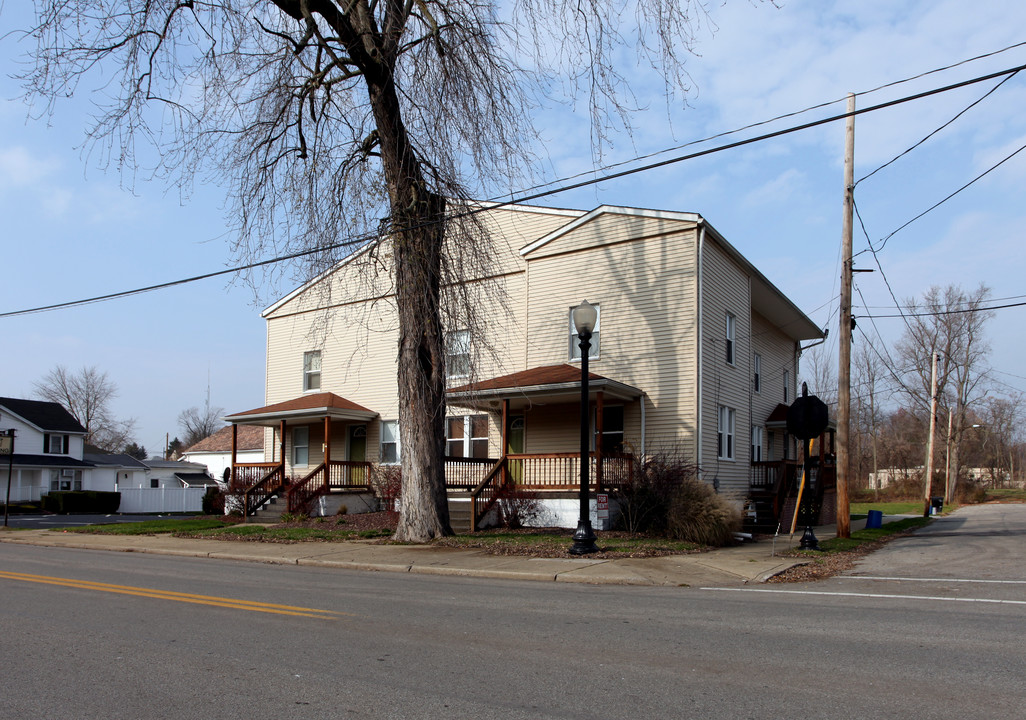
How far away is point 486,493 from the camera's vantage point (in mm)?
20188

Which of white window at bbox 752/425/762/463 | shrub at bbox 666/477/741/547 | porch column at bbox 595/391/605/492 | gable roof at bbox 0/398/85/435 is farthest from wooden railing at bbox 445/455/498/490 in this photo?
gable roof at bbox 0/398/85/435

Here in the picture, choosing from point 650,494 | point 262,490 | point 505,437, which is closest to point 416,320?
point 505,437

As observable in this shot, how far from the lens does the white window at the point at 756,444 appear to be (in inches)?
985

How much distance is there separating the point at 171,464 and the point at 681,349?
5173 cm

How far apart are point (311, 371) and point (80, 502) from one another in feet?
63.1

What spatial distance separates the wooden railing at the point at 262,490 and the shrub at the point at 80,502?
Result: 61.2ft

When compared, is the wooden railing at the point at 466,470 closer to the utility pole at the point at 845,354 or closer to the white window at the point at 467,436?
the white window at the point at 467,436

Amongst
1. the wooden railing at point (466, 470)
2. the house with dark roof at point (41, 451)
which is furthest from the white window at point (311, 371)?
the house with dark roof at point (41, 451)

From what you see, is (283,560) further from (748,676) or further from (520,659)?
(748,676)

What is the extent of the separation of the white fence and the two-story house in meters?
19.5

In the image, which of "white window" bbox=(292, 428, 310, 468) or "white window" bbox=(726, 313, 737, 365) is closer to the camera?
"white window" bbox=(726, 313, 737, 365)

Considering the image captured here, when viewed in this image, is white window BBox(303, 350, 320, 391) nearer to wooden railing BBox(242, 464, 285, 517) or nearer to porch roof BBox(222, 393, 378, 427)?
porch roof BBox(222, 393, 378, 427)

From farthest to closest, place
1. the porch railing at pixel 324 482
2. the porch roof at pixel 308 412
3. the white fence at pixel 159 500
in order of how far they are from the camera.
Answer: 1. the white fence at pixel 159 500
2. the porch roof at pixel 308 412
3. the porch railing at pixel 324 482

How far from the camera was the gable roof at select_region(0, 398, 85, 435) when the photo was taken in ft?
161
